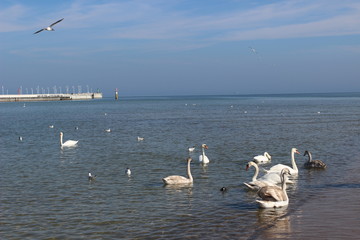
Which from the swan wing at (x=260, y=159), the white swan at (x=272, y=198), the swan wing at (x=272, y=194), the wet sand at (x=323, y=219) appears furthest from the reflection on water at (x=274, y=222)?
the swan wing at (x=260, y=159)

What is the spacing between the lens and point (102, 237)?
12.4m

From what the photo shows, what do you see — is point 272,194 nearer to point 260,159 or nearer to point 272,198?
point 272,198

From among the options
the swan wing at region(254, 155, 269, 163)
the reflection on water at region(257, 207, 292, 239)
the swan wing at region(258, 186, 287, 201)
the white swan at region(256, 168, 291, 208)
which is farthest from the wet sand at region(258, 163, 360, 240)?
the swan wing at region(254, 155, 269, 163)

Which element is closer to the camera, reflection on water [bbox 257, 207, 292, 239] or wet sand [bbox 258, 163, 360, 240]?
wet sand [bbox 258, 163, 360, 240]

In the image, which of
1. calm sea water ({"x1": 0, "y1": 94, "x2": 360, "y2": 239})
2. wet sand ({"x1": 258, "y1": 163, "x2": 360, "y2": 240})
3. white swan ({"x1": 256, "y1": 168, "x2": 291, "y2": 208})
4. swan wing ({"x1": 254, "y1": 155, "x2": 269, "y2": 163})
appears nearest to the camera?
wet sand ({"x1": 258, "y1": 163, "x2": 360, "y2": 240})

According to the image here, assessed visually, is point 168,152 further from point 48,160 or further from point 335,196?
point 335,196

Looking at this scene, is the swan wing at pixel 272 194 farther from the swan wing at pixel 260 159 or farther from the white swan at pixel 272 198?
the swan wing at pixel 260 159

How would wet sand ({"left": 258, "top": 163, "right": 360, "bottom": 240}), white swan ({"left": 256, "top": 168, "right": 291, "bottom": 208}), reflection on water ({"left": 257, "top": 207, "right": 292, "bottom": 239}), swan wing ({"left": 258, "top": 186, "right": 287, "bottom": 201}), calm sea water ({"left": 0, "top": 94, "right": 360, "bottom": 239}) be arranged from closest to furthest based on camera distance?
wet sand ({"left": 258, "top": 163, "right": 360, "bottom": 240}), reflection on water ({"left": 257, "top": 207, "right": 292, "bottom": 239}), calm sea water ({"left": 0, "top": 94, "right": 360, "bottom": 239}), white swan ({"left": 256, "top": 168, "right": 291, "bottom": 208}), swan wing ({"left": 258, "top": 186, "right": 287, "bottom": 201})

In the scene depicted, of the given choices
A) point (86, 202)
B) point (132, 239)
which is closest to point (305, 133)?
point (86, 202)

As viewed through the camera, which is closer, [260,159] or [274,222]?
[274,222]

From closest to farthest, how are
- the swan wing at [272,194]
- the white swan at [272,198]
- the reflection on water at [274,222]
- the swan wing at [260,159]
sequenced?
the reflection on water at [274,222]
the white swan at [272,198]
the swan wing at [272,194]
the swan wing at [260,159]

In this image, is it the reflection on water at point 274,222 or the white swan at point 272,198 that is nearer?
the reflection on water at point 274,222

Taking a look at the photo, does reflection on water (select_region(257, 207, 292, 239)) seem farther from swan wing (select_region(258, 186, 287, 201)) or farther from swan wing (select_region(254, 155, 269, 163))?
swan wing (select_region(254, 155, 269, 163))

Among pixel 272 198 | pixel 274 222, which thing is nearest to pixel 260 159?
pixel 272 198
